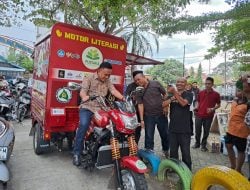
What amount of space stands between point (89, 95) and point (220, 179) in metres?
2.33

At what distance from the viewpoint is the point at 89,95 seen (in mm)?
4875

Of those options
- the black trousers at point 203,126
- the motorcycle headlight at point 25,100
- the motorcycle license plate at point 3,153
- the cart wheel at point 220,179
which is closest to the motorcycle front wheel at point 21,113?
the motorcycle headlight at point 25,100

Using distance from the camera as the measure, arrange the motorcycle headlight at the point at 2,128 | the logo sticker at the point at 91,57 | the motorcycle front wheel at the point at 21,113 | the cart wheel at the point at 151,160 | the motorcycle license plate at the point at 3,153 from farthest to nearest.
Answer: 1. the motorcycle front wheel at the point at 21,113
2. the logo sticker at the point at 91,57
3. the cart wheel at the point at 151,160
4. the motorcycle headlight at the point at 2,128
5. the motorcycle license plate at the point at 3,153

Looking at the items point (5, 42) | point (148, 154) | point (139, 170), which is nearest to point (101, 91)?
point (148, 154)

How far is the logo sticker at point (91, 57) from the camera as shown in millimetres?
5879

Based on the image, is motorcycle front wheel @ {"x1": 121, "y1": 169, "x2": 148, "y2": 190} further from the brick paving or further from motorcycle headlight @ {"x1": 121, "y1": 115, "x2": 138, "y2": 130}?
the brick paving

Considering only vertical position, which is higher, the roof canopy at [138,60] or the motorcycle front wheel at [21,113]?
the roof canopy at [138,60]

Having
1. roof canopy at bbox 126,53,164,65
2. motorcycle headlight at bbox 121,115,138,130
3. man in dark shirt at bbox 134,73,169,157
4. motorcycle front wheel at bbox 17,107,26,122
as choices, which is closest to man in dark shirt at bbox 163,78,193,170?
man in dark shirt at bbox 134,73,169,157

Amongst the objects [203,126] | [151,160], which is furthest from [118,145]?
[203,126]

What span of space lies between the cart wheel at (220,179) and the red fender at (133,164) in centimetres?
67

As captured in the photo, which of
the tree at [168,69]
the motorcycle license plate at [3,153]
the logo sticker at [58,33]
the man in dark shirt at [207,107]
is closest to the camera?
the motorcycle license plate at [3,153]

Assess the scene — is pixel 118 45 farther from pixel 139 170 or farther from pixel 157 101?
pixel 139 170

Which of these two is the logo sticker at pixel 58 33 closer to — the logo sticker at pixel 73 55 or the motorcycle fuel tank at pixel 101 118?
the logo sticker at pixel 73 55

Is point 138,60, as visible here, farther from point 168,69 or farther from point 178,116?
point 168,69
